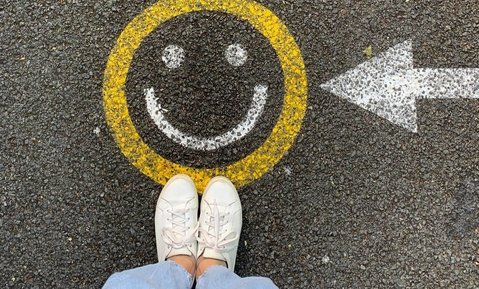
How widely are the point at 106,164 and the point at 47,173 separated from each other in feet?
0.88

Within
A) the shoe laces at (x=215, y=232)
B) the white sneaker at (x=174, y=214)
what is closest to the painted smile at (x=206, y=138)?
the white sneaker at (x=174, y=214)

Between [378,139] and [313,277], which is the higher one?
[378,139]

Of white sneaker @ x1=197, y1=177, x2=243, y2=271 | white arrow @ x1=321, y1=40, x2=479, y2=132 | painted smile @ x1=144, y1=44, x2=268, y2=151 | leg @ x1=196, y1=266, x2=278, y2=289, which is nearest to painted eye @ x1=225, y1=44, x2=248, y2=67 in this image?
painted smile @ x1=144, y1=44, x2=268, y2=151

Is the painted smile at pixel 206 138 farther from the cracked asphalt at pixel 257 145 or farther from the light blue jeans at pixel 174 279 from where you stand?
the light blue jeans at pixel 174 279

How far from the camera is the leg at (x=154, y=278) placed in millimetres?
2174

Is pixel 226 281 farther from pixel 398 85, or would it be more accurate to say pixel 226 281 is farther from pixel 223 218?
pixel 398 85

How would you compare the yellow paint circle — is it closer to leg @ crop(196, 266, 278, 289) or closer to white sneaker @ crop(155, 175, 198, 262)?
white sneaker @ crop(155, 175, 198, 262)

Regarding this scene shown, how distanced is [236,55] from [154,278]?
3.46 ft

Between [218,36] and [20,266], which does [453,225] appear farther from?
[20,266]

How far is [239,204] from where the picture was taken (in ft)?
8.15

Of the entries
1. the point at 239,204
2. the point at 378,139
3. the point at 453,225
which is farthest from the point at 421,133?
the point at 239,204

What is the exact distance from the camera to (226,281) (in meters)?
2.28

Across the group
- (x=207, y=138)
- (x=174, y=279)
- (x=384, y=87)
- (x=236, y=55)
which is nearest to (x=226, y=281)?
(x=174, y=279)

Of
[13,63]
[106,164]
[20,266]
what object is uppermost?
[13,63]
